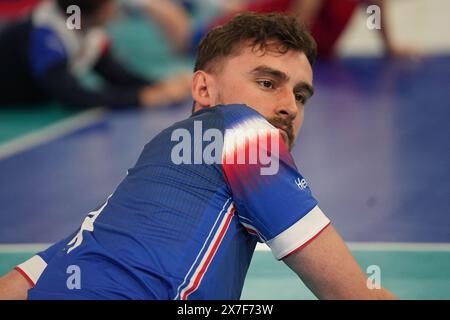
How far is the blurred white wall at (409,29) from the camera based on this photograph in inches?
332

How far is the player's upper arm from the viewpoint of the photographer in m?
2.19

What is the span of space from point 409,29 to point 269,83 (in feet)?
23.4

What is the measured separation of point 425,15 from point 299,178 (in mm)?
7872

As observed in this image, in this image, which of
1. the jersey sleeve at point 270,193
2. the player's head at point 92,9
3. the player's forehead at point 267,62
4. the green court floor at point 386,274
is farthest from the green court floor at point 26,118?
the jersey sleeve at point 270,193

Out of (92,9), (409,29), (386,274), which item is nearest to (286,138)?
(386,274)

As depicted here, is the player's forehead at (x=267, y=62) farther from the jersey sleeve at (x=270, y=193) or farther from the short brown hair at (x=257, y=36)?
the jersey sleeve at (x=270, y=193)

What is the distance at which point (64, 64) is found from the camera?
6.89m

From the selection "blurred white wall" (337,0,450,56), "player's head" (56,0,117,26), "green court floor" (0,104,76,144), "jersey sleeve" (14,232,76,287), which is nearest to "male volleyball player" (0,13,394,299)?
"jersey sleeve" (14,232,76,287)

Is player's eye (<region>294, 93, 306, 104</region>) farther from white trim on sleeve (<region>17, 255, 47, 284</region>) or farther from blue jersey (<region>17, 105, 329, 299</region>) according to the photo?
white trim on sleeve (<region>17, 255, 47, 284</region>)

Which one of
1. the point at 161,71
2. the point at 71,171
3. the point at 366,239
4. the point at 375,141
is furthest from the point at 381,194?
the point at 161,71

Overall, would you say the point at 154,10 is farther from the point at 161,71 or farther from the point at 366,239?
the point at 366,239

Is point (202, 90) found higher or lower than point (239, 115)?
higher

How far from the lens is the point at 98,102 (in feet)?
22.6

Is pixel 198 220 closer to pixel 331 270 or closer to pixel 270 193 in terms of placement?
pixel 270 193
